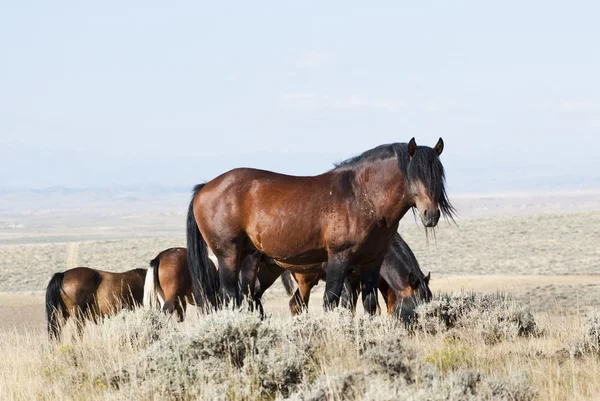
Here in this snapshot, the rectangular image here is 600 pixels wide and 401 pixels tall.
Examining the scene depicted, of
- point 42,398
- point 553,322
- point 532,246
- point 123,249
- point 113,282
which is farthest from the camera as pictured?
point 123,249

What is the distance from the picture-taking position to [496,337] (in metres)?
9.15

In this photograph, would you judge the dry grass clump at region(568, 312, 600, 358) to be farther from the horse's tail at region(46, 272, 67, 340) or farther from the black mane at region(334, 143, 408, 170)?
the horse's tail at region(46, 272, 67, 340)

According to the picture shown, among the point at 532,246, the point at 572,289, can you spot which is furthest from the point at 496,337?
the point at 532,246

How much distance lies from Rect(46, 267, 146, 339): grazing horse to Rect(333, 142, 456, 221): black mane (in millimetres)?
5235

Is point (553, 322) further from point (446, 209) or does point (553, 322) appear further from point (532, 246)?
point (532, 246)

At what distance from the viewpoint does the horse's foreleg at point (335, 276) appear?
8.52 meters

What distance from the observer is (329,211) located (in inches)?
342

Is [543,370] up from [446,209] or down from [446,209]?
down

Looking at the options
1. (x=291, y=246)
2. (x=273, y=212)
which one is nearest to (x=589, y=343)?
(x=291, y=246)

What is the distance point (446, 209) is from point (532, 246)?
31.3 meters

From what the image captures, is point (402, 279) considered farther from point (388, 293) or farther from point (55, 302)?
point (55, 302)

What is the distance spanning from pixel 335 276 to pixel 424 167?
1339 mm

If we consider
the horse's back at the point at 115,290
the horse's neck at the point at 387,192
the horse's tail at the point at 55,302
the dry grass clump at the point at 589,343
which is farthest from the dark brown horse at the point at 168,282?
the dry grass clump at the point at 589,343

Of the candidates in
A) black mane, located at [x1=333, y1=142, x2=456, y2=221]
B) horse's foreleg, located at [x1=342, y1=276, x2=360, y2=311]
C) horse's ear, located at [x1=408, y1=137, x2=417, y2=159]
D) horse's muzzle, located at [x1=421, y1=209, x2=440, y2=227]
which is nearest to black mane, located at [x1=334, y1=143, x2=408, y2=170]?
black mane, located at [x1=333, y1=142, x2=456, y2=221]
